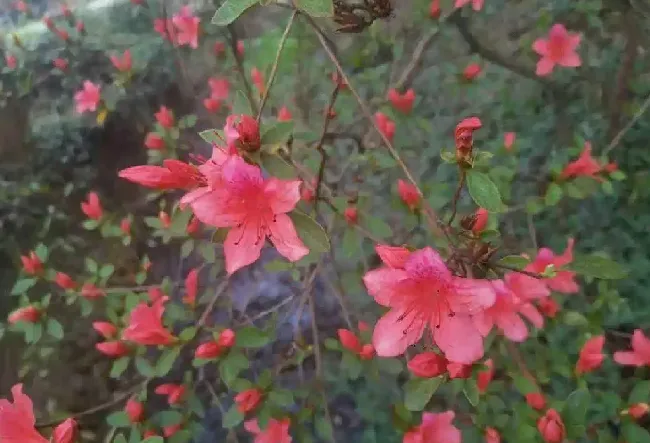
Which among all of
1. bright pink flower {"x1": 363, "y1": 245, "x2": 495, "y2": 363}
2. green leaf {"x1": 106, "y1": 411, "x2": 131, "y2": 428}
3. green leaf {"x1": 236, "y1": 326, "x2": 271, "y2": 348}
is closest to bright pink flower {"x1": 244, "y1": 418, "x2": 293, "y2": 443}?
green leaf {"x1": 236, "y1": 326, "x2": 271, "y2": 348}

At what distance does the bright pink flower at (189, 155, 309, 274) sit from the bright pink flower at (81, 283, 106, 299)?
844 mm

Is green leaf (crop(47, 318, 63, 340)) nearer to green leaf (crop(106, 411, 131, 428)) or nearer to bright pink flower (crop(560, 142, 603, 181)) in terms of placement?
green leaf (crop(106, 411, 131, 428))

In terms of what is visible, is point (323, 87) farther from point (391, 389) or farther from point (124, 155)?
point (391, 389)

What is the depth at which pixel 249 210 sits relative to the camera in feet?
2.36

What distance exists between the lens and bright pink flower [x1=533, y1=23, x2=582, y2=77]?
1.59 m

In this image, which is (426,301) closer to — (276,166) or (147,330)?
(276,166)

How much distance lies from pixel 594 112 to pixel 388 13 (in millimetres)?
1215

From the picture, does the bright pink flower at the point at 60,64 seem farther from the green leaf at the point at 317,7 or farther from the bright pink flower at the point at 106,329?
the green leaf at the point at 317,7

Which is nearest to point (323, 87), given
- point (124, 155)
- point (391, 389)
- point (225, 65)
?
point (225, 65)

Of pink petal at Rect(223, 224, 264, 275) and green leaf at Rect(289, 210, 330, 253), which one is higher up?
green leaf at Rect(289, 210, 330, 253)

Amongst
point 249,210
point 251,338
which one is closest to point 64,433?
point 251,338

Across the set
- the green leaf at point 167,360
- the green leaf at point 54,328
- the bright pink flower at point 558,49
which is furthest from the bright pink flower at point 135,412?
the bright pink flower at point 558,49

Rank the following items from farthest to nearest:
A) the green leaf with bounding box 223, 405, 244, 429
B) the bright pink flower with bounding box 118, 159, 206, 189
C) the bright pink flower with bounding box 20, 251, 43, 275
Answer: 1. the bright pink flower with bounding box 20, 251, 43, 275
2. the green leaf with bounding box 223, 405, 244, 429
3. the bright pink flower with bounding box 118, 159, 206, 189

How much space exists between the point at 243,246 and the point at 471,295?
27 centimetres
